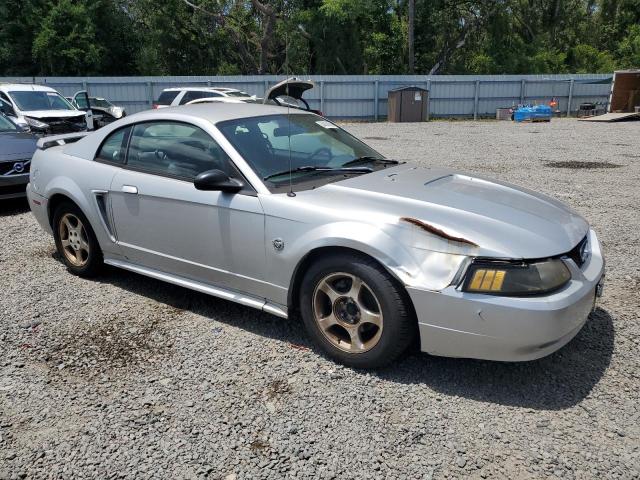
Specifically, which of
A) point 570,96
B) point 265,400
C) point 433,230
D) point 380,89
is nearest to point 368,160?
point 433,230

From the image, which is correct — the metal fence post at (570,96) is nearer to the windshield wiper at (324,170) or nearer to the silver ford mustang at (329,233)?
the silver ford mustang at (329,233)

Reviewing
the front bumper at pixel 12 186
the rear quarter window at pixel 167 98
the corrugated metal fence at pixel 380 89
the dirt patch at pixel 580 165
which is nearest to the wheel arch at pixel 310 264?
the front bumper at pixel 12 186

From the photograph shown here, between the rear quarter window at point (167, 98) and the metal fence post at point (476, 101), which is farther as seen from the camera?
the metal fence post at point (476, 101)

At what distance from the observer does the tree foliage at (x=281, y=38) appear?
1391 inches

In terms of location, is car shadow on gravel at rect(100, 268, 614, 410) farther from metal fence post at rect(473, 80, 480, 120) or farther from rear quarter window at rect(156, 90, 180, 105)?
metal fence post at rect(473, 80, 480, 120)

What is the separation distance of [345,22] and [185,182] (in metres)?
35.8

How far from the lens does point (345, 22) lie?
36.5 m

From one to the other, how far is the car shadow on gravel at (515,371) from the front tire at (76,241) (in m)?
1.50

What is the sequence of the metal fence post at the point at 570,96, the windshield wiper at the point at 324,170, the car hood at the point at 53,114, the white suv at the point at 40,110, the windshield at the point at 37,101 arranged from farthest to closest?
1. the metal fence post at the point at 570,96
2. the windshield at the point at 37,101
3. the car hood at the point at 53,114
4. the white suv at the point at 40,110
5. the windshield wiper at the point at 324,170

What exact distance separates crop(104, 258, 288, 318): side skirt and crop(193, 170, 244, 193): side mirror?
2.35 ft

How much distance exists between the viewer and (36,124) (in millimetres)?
13117

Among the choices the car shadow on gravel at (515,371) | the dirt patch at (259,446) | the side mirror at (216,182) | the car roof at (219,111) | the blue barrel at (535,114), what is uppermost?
the car roof at (219,111)

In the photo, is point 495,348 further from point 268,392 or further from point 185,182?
point 185,182

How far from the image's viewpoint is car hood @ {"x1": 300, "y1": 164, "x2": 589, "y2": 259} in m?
2.85
